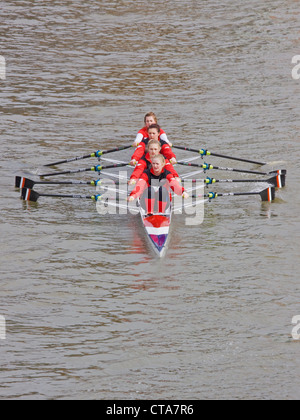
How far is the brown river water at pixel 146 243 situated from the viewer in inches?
346

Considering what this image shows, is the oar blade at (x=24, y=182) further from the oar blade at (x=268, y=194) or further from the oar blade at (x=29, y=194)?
the oar blade at (x=268, y=194)

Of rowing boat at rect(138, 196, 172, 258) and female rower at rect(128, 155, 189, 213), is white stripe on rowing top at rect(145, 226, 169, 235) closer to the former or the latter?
rowing boat at rect(138, 196, 172, 258)

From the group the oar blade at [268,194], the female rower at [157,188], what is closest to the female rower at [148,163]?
the female rower at [157,188]

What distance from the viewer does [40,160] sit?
54.0 ft

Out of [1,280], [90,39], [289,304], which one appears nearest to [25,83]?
[90,39]

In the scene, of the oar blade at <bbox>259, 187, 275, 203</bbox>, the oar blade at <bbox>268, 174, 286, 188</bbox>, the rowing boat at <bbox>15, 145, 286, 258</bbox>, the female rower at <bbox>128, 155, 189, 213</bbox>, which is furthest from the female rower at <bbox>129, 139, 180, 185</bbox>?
the oar blade at <bbox>268, 174, 286, 188</bbox>

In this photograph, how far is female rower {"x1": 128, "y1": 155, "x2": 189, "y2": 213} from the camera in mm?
12547

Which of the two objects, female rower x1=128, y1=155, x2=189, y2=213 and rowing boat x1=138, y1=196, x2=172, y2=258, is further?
female rower x1=128, y1=155, x2=189, y2=213

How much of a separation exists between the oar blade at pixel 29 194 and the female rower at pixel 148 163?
208 centimetres

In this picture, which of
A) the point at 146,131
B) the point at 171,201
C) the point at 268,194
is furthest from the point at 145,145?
the point at 268,194

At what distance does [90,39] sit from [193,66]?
453cm

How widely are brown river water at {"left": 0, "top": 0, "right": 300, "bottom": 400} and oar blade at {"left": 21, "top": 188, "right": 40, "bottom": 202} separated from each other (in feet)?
0.44

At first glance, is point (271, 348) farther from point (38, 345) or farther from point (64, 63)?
point (64, 63)

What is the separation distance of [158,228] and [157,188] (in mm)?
869
